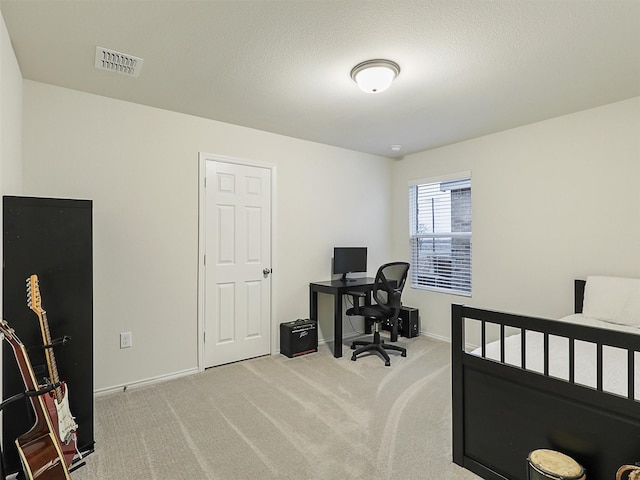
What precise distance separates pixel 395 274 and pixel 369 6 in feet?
8.30

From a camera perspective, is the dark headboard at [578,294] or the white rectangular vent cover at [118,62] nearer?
the white rectangular vent cover at [118,62]

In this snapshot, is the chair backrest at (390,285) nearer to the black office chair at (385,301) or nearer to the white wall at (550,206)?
the black office chair at (385,301)

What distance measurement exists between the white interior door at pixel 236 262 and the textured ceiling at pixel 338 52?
698 mm

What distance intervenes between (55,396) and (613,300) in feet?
12.5

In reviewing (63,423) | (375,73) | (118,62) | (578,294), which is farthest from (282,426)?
(578,294)

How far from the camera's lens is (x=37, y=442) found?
1.56 meters

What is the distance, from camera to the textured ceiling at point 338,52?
1821 millimetres

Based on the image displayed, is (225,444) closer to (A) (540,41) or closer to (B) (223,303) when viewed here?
(B) (223,303)

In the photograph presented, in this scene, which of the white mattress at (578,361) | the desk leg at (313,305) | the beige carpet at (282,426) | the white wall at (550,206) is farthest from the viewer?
the desk leg at (313,305)

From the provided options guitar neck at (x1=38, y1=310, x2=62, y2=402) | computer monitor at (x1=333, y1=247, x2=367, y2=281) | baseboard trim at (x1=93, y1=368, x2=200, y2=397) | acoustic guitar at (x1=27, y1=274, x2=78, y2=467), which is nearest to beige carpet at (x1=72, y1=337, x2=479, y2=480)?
baseboard trim at (x1=93, y1=368, x2=200, y2=397)

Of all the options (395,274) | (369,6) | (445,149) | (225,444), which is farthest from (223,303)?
(445,149)

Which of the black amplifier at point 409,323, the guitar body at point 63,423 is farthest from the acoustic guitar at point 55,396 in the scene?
the black amplifier at point 409,323

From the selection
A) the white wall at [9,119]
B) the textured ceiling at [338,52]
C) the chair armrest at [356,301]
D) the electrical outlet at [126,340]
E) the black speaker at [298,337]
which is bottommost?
the black speaker at [298,337]

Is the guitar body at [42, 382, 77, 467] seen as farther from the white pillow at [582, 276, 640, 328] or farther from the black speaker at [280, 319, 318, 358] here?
the white pillow at [582, 276, 640, 328]
